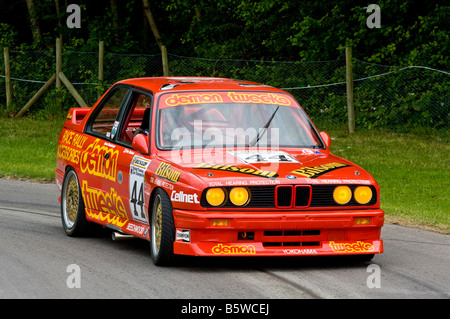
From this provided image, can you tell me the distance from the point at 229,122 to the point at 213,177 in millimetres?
1321

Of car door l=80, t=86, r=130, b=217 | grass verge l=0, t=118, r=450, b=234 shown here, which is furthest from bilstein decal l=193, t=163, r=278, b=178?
grass verge l=0, t=118, r=450, b=234

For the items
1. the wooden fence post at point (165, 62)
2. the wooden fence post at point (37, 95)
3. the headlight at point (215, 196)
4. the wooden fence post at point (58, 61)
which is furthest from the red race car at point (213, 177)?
the wooden fence post at point (37, 95)

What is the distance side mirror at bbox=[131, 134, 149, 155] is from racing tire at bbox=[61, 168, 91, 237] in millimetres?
1492

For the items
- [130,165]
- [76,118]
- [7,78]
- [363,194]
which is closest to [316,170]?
[363,194]

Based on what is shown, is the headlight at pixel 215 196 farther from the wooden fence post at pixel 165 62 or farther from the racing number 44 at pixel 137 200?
the wooden fence post at pixel 165 62

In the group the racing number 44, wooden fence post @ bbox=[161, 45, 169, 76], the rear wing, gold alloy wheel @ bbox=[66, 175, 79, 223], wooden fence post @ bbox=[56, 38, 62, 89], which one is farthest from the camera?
wooden fence post @ bbox=[56, 38, 62, 89]

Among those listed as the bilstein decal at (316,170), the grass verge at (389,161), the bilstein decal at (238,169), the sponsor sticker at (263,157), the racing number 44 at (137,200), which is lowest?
the grass verge at (389,161)

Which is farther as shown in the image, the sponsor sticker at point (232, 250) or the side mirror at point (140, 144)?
the side mirror at point (140, 144)

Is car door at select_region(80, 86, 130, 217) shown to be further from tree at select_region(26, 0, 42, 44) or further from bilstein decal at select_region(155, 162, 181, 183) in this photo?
tree at select_region(26, 0, 42, 44)

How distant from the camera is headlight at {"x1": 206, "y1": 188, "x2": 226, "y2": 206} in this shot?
7.65 metres

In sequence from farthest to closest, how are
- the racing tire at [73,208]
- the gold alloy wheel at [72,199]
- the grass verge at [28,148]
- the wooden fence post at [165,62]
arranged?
the wooden fence post at [165,62], the grass verge at [28,148], the gold alloy wheel at [72,199], the racing tire at [73,208]

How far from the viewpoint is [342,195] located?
786 centimetres

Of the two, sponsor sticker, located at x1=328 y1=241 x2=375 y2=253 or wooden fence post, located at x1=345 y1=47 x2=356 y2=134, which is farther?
wooden fence post, located at x1=345 y1=47 x2=356 y2=134

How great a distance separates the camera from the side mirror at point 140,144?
8461 mm
